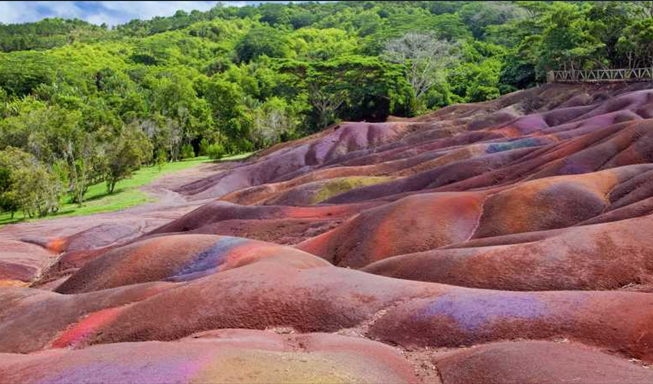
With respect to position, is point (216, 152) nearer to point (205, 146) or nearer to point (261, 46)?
point (205, 146)

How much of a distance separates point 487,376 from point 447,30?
425 feet

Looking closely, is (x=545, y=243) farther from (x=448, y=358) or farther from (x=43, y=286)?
(x=43, y=286)

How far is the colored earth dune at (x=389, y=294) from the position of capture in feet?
29.6

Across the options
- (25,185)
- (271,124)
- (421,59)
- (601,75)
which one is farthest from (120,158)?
(601,75)

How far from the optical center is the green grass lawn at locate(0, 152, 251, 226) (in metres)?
54.0

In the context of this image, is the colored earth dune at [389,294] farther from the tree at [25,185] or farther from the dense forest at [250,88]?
the dense forest at [250,88]

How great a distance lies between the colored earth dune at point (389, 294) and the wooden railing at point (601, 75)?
35063mm

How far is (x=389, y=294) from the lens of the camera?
515 inches

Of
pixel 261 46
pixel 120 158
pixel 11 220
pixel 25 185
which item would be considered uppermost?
pixel 261 46

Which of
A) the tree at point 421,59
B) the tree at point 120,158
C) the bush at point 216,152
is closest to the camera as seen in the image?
the tree at point 120,158

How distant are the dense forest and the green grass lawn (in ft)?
3.68

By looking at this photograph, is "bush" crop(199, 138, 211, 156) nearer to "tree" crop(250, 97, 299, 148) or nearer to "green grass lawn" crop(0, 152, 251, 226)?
"tree" crop(250, 97, 299, 148)

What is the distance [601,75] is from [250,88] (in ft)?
205

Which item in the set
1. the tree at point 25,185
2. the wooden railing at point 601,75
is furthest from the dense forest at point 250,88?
the wooden railing at point 601,75
